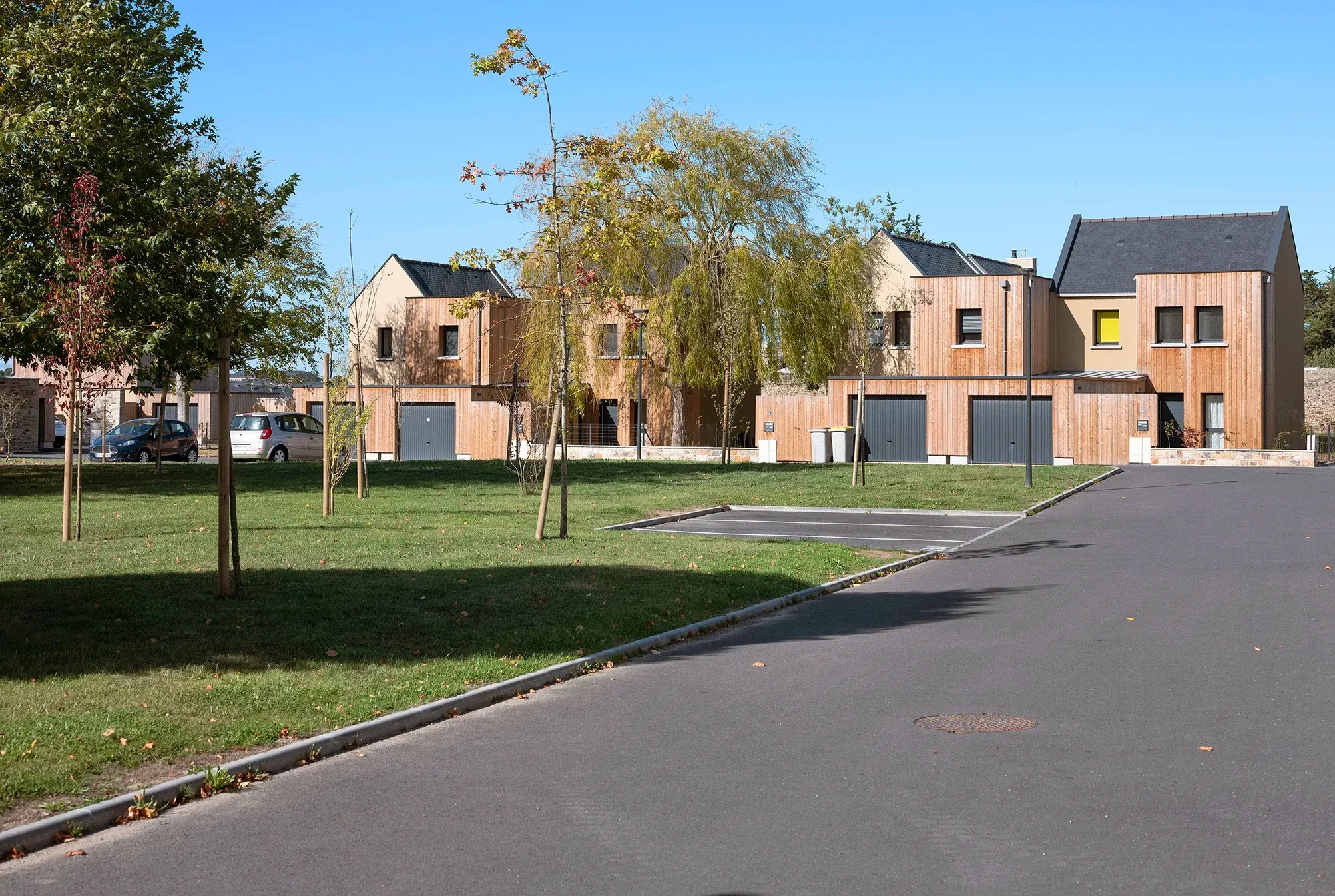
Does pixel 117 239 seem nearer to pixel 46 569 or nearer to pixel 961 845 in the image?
pixel 46 569

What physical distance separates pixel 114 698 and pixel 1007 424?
40.1 meters

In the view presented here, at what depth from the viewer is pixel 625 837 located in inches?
223

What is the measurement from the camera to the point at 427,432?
5394 centimetres

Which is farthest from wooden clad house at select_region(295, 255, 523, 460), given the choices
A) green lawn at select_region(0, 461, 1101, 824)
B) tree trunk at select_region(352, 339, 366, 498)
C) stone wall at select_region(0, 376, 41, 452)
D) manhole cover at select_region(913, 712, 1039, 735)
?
manhole cover at select_region(913, 712, 1039, 735)

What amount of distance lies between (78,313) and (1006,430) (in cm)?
3384

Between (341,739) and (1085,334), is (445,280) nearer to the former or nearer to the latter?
(1085,334)

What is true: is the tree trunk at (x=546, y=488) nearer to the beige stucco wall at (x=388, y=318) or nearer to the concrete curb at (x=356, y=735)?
the concrete curb at (x=356, y=735)

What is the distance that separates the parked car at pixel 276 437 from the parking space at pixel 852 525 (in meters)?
Result: 22.9

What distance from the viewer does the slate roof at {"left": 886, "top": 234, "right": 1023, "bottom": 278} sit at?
163 ft

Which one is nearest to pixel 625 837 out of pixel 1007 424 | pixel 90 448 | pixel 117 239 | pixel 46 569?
pixel 46 569

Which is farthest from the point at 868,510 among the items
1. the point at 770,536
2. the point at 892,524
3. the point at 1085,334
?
the point at 1085,334

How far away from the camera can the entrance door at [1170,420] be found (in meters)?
45.2

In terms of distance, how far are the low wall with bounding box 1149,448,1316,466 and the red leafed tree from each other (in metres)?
32.5

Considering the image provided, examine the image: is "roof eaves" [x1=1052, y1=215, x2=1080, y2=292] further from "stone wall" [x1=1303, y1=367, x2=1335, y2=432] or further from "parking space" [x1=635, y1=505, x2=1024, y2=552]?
"parking space" [x1=635, y1=505, x2=1024, y2=552]
